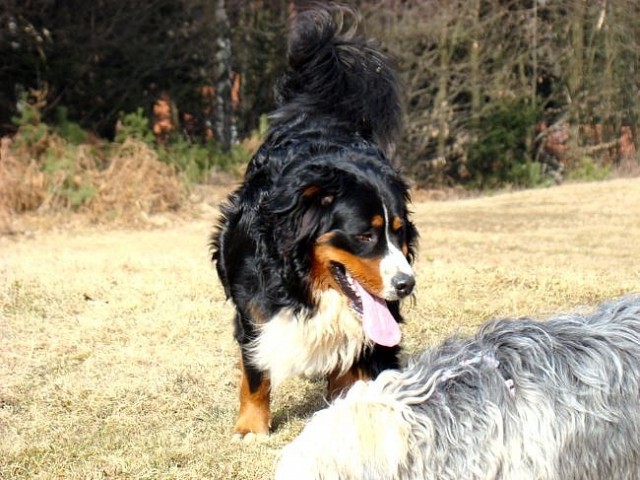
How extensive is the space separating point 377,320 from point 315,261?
1.14 ft

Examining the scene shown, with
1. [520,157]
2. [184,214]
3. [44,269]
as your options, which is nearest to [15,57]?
[184,214]

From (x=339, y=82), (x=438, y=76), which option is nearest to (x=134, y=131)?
(x=438, y=76)

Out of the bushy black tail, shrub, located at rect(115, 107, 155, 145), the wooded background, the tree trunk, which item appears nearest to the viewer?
the bushy black tail

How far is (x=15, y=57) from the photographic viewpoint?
14.6 m

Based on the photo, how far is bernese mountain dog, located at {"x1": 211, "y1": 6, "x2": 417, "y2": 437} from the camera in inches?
141

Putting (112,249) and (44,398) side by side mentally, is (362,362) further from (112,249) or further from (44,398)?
(112,249)

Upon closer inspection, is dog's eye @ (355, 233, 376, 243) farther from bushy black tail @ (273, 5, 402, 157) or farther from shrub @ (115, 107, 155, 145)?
shrub @ (115, 107, 155, 145)

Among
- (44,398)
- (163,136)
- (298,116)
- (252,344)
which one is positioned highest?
(298,116)

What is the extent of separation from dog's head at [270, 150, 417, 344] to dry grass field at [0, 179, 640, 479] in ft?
2.75

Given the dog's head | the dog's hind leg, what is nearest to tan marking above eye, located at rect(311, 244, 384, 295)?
the dog's head

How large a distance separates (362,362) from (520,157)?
14.5 metres

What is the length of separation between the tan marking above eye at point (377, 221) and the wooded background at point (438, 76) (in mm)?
12925

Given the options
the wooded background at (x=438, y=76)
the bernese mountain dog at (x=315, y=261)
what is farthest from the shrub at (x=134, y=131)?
the bernese mountain dog at (x=315, y=261)

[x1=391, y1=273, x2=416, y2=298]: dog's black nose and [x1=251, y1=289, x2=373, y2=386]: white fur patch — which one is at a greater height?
[x1=391, y1=273, x2=416, y2=298]: dog's black nose
